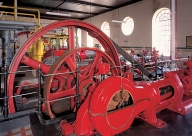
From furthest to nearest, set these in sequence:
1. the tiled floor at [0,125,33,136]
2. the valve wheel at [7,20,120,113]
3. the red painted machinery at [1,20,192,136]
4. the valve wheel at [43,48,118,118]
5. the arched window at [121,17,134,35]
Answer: the arched window at [121,17,134,35], the valve wheel at [7,20,120,113], the valve wheel at [43,48,118,118], the tiled floor at [0,125,33,136], the red painted machinery at [1,20,192,136]

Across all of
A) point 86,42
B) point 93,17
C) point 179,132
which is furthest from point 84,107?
point 86,42

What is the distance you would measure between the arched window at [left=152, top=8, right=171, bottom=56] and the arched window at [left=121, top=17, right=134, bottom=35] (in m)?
2.17

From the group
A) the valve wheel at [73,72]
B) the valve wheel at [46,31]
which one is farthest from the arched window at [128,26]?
the valve wheel at [73,72]

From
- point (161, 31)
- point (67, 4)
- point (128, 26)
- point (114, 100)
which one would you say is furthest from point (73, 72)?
point (128, 26)

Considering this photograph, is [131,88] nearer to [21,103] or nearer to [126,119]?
[126,119]

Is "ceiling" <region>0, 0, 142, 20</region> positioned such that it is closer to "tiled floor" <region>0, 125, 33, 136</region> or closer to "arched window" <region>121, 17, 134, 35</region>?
"arched window" <region>121, 17, 134, 35</region>

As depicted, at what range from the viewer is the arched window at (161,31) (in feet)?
32.9

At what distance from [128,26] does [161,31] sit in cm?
306

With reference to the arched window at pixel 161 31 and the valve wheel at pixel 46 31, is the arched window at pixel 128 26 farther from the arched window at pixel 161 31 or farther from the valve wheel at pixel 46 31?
the valve wheel at pixel 46 31

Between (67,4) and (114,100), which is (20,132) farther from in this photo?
(67,4)

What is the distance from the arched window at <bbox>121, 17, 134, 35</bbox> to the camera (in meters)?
12.5

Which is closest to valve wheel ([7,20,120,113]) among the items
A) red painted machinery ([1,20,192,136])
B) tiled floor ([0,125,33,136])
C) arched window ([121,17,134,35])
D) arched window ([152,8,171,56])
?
red painted machinery ([1,20,192,136])

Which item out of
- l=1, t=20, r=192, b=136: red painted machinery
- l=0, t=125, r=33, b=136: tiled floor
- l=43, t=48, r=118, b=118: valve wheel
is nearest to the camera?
l=1, t=20, r=192, b=136: red painted machinery

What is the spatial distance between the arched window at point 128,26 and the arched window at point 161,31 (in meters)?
2.17
